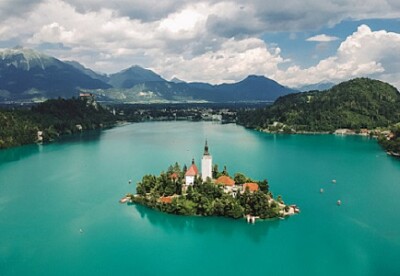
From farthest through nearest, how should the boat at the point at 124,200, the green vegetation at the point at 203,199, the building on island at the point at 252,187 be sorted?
1. the boat at the point at 124,200
2. the building on island at the point at 252,187
3. the green vegetation at the point at 203,199

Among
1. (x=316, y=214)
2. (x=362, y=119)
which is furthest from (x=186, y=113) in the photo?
(x=316, y=214)

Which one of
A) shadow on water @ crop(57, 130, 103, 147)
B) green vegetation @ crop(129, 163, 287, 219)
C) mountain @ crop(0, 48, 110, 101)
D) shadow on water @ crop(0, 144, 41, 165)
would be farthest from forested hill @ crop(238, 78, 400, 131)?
mountain @ crop(0, 48, 110, 101)

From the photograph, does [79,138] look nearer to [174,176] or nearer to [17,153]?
[17,153]

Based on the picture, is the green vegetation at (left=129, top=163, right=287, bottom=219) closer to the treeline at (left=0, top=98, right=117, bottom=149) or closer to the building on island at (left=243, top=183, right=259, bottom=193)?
the building on island at (left=243, top=183, right=259, bottom=193)

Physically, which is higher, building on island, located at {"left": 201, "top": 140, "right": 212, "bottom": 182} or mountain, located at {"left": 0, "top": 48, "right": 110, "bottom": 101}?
mountain, located at {"left": 0, "top": 48, "right": 110, "bottom": 101}

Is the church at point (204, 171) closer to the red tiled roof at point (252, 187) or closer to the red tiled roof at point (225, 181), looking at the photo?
the red tiled roof at point (225, 181)

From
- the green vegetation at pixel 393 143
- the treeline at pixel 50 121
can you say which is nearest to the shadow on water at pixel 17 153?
the treeline at pixel 50 121
